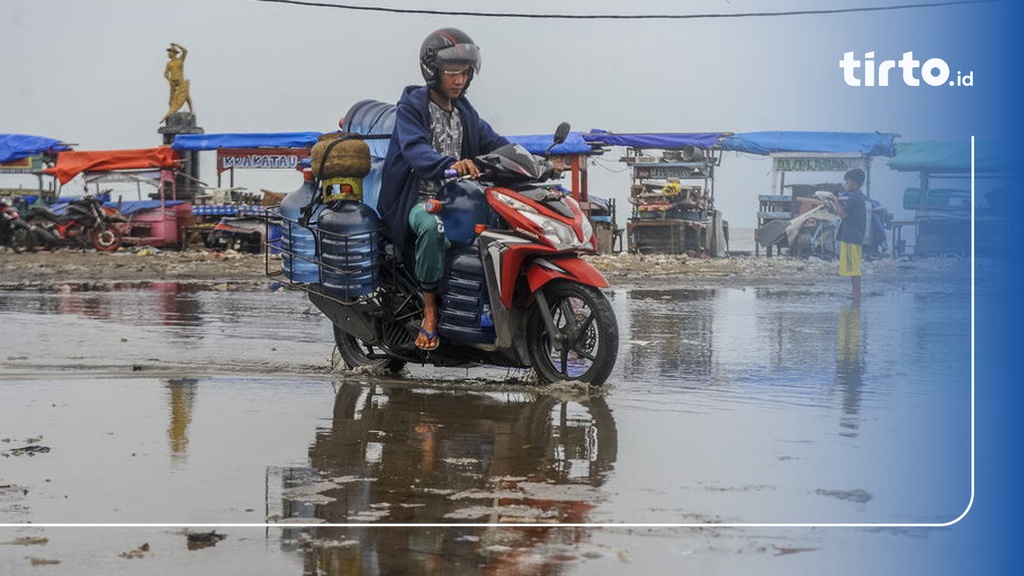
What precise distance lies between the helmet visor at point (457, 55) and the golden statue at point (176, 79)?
23602mm

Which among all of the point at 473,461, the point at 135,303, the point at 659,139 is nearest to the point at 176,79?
the point at 659,139

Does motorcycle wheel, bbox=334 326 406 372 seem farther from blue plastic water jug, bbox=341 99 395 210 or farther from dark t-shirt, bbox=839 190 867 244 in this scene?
dark t-shirt, bbox=839 190 867 244

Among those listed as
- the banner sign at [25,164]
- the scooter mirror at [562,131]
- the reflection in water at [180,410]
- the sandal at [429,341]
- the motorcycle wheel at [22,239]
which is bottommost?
the reflection in water at [180,410]

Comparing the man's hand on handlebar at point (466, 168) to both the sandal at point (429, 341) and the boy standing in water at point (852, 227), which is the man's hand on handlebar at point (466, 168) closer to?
the sandal at point (429, 341)

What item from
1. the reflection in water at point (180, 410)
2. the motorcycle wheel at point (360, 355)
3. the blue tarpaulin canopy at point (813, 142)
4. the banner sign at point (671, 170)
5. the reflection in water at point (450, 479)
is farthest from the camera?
the banner sign at point (671, 170)

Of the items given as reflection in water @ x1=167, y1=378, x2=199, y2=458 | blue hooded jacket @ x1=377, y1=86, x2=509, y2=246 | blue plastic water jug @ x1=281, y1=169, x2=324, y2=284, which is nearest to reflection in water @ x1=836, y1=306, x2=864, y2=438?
blue hooded jacket @ x1=377, y1=86, x2=509, y2=246

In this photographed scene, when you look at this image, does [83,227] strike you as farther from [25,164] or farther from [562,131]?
[562,131]

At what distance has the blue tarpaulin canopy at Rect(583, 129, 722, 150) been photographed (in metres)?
28.9

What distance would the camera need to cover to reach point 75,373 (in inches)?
346

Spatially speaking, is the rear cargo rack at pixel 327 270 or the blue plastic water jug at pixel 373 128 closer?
the rear cargo rack at pixel 327 270

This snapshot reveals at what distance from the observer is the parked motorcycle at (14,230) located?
99.9ft

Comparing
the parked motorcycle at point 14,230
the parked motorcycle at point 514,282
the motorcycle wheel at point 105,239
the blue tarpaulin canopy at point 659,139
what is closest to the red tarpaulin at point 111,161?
the parked motorcycle at point 14,230

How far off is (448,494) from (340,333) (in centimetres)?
421

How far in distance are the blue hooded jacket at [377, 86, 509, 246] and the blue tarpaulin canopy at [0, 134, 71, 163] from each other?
2694 centimetres
